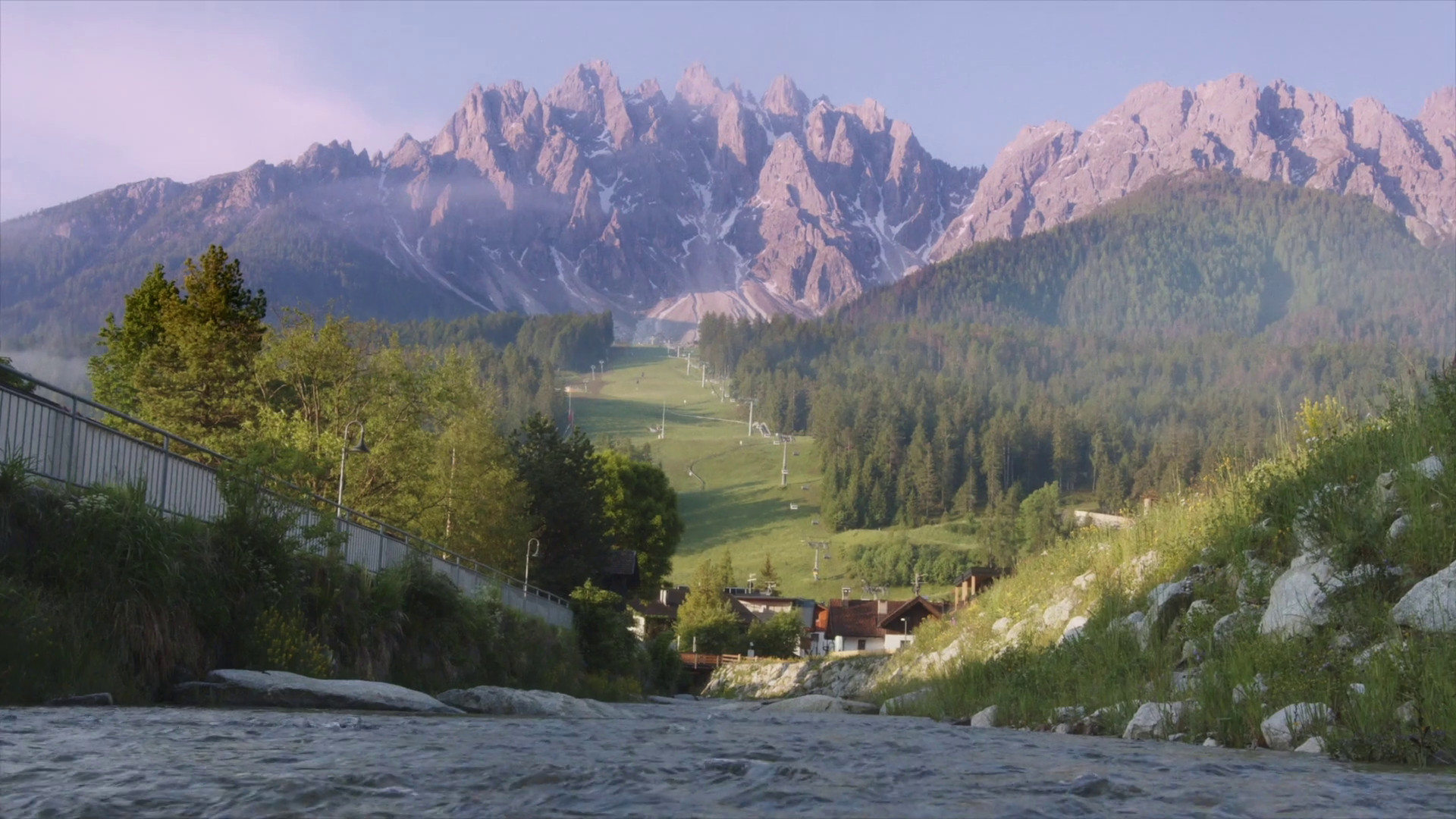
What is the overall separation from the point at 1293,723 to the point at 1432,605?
6.25 feet

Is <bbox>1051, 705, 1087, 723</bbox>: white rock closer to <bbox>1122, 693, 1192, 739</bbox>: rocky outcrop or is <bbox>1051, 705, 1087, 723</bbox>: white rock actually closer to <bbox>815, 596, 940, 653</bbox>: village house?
<bbox>1122, 693, 1192, 739</bbox>: rocky outcrop

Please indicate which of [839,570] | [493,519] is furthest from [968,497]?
[493,519]

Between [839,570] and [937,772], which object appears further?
[839,570]

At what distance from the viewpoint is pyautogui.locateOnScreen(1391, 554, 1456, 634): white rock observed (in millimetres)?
11234

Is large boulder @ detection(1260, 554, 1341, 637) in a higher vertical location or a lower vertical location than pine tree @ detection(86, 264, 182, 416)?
lower

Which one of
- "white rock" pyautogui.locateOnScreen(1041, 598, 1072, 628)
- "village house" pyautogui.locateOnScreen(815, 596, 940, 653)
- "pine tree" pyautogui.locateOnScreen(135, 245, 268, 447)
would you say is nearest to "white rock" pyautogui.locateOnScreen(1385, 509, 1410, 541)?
"white rock" pyautogui.locateOnScreen(1041, 598, 1072, 628)

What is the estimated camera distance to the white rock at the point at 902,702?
2569 centimetres

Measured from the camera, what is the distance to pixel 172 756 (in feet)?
25.6

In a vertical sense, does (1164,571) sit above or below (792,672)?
above

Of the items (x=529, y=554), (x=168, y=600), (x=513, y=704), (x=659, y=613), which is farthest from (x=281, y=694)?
(x=659, y=613)

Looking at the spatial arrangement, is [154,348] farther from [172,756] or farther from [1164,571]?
[172,756]

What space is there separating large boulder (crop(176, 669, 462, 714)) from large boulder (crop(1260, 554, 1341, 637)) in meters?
9.77

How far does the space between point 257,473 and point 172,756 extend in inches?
434

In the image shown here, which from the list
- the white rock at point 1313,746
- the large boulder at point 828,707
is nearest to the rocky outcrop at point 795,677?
the large boulder at point 828,707
